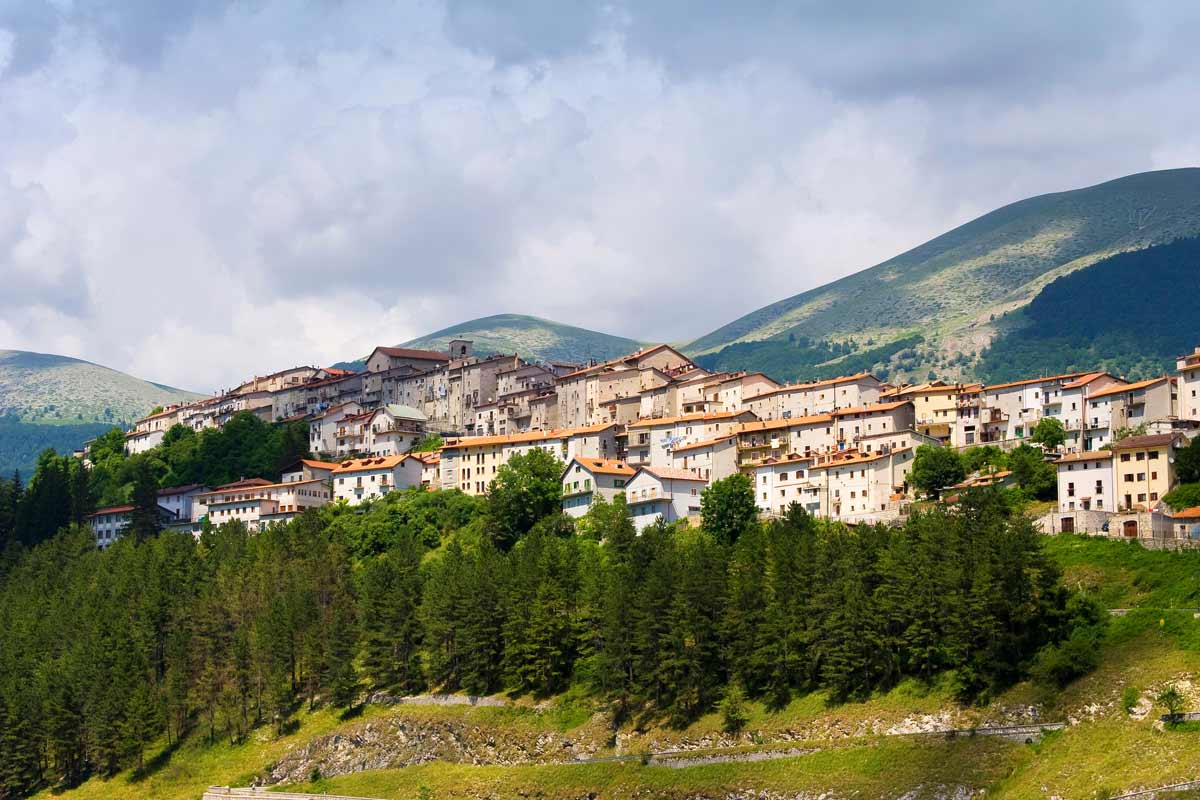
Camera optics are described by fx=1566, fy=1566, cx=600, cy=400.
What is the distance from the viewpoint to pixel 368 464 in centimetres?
16150

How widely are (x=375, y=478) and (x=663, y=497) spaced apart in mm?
39439

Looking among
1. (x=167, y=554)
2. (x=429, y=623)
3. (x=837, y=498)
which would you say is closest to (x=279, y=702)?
(x=429, y=623)

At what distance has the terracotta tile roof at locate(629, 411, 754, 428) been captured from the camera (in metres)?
146

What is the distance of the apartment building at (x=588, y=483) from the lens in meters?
137

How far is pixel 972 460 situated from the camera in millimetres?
120750

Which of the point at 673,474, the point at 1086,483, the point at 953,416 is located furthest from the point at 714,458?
the point at 1086,483

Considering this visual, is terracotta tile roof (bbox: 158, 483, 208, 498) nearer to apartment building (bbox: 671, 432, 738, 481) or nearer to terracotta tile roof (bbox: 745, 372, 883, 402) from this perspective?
apartment building (bbox: 671, 432, 738, 481)

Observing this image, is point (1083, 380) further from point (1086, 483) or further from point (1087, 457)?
point (1086, 483)

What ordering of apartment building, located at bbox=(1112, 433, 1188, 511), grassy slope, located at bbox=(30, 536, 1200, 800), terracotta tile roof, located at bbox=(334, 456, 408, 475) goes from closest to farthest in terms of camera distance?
grassy slope, located at bbox=(30, 536, 1200, 800)
apartment building, located at bbox=(1112, 433, 1188, 511)
terracotta tile roof, located at bbox=(334, 456, 408, 475)

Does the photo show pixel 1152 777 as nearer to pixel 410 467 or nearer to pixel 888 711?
pixel 888 711

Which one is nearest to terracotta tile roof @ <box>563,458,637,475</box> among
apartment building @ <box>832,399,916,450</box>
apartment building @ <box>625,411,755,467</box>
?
apartment building @ <box>625,411,755,467</box>

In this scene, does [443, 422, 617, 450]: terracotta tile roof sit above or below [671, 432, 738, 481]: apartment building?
above

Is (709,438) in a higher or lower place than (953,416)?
lower

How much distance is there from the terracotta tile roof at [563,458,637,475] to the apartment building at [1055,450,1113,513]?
4417 cm
